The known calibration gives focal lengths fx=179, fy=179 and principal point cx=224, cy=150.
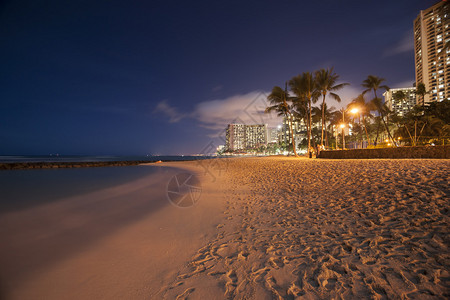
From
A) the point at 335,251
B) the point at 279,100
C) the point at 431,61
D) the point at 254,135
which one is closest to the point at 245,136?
the point at 254,135

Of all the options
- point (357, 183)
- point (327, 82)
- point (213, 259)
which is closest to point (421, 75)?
point (327, 82)

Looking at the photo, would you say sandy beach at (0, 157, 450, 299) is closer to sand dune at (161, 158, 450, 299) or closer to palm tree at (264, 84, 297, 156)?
sand dune at (161, 158, 450, 299)

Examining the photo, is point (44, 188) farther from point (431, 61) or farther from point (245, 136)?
point (431, 61)

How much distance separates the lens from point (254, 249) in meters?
3.13

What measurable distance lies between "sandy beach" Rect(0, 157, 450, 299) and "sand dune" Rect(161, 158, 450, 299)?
16 millimetres

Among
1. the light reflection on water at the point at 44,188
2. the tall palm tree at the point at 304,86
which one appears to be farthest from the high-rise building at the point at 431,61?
the light reflection on water at the point at 44,188

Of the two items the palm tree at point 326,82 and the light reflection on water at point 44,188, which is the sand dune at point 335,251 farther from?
the palm tree at point 326,82

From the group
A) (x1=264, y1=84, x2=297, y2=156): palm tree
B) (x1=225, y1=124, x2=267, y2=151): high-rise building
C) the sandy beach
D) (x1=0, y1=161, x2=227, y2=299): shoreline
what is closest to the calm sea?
(x1=0, y1=161, x2=227, y2=299): shoreline

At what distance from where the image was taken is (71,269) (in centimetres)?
310

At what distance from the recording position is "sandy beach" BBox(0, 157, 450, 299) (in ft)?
7.27

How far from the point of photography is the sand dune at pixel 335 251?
2102 mm

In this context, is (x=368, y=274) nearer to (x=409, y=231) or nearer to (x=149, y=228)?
(x=409, y=231)

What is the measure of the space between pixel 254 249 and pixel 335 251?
1260 millimetres

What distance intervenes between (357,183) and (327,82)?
23039 millimetres
